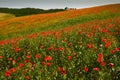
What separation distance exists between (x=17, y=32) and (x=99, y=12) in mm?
13378

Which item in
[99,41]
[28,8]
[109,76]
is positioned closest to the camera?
[109,76]

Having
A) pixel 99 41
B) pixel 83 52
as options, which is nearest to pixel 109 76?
pixel 83 52

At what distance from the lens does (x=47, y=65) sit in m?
7.27

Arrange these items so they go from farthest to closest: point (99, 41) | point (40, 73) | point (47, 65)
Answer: point (99, 41) < point (47, 65) < point (40, 73)

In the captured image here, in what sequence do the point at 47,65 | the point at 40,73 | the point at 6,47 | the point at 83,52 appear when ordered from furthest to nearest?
the point at 6,47
the point at 83,52
the point at 47,65
the point at 40,73

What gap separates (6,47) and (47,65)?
194 inches

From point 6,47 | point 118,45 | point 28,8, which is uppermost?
point 118,45

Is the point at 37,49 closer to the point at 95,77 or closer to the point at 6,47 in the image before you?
the point at 6,47

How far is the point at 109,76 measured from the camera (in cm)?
604

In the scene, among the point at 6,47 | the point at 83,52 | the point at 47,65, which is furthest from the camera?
the point at 6,47

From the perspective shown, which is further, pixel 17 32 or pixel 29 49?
pixel 17 32

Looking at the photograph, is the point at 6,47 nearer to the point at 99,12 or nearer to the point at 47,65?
the point at 47,65

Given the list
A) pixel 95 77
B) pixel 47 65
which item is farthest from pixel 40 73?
pixel 95 77

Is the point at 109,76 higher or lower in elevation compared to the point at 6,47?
higher
